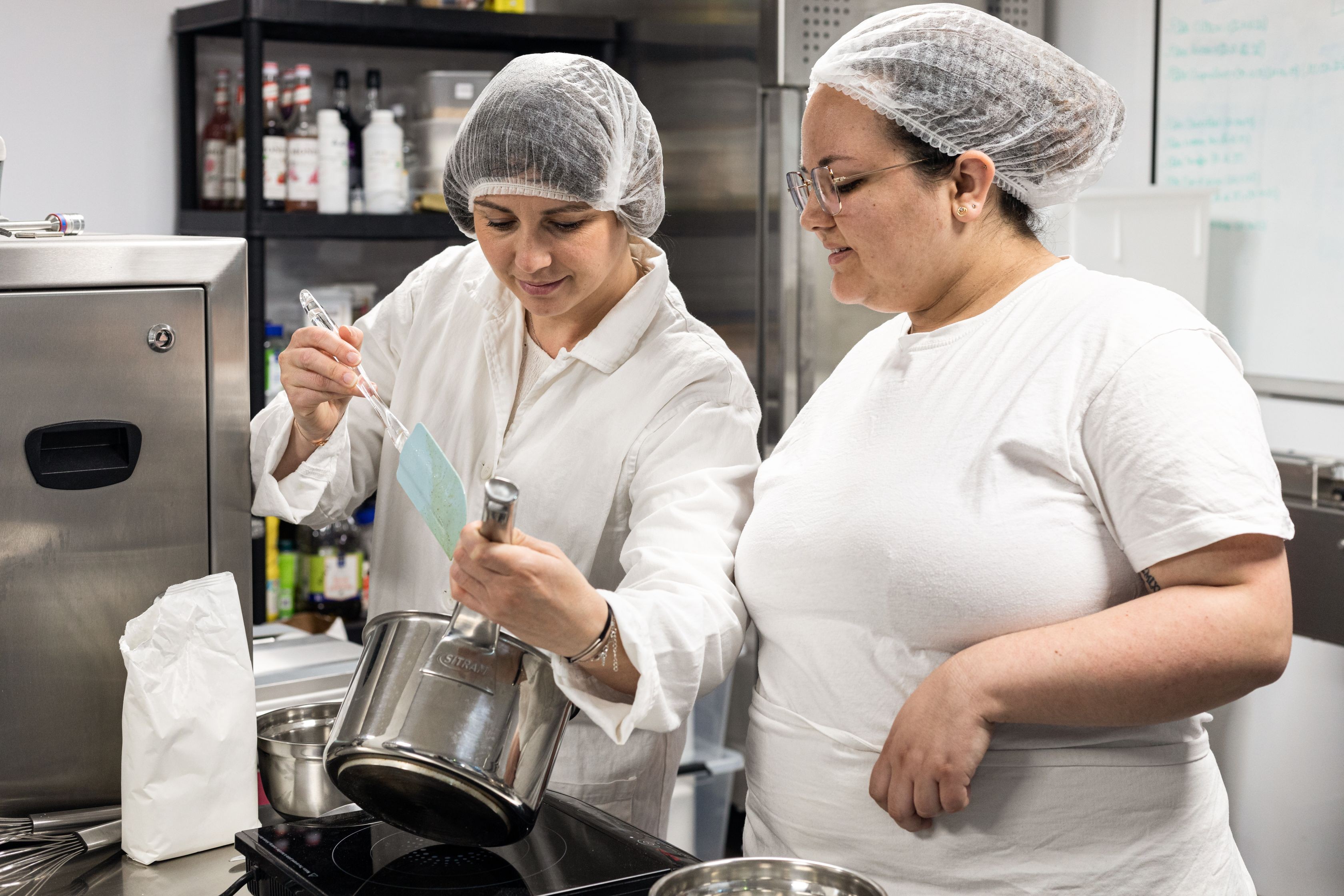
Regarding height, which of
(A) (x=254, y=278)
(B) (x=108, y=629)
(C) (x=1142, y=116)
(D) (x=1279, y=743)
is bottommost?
(D) (x=1279, y=743)

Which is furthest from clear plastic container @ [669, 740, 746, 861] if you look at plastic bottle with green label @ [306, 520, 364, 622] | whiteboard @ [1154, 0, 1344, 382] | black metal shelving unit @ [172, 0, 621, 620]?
whiteboard @ [1154, 0, 1344, 382]

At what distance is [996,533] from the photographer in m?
1.06

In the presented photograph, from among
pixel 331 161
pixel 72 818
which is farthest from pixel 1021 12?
pixel 72 818

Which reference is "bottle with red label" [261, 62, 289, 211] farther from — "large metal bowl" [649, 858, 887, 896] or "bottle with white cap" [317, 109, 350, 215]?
"large metal bowl" [649, 858, 887, 896]

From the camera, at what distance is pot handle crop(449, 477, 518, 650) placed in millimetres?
909

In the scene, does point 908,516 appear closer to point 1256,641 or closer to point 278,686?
point 1256,641

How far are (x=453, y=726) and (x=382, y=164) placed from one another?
230 centimetres

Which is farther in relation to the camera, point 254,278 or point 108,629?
point 254,278

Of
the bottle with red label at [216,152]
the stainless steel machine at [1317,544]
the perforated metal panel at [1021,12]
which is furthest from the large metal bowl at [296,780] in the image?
the perforated metal panel at [1021,12]

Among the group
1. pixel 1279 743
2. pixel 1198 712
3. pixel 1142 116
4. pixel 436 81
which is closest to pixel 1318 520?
pixel 1279 743

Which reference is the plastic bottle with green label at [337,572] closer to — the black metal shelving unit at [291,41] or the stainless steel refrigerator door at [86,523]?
the black metal shelving unit at [291,41]

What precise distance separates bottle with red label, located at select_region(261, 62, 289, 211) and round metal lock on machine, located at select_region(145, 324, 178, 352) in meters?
1.67

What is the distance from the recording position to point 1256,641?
97 centimetres

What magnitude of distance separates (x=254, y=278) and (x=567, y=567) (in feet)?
6.84
